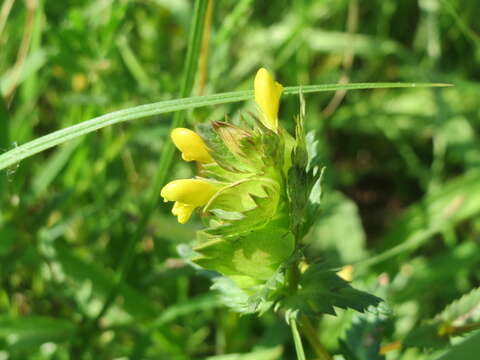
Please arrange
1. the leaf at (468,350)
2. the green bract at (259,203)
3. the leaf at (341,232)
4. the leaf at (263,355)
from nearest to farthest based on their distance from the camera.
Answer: the leaf at (468,350) < the green bract at (259,203) < the leaf at (263,355) < the leaf at (341,232)

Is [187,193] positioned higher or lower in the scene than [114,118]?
lower

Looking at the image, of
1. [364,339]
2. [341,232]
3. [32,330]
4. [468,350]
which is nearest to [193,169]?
[341,232]

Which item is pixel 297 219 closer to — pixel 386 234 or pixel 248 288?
pixel 248 288

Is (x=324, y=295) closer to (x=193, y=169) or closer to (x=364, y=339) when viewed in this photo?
(x=364, y=339)

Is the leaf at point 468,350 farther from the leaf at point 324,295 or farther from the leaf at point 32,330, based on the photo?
the leaf at point 32,330

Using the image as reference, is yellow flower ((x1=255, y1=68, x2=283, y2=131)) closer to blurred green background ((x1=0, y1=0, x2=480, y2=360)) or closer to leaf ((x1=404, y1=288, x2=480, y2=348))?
blurred green background ((x1=0, y1=0, x2=480, y2=360))

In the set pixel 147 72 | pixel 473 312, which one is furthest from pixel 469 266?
pixel 147 72

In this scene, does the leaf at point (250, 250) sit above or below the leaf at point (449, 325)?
above

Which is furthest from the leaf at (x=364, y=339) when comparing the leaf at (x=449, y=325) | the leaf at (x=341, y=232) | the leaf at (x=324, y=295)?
the leaf at (x=341, y=232)
